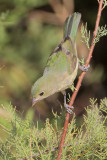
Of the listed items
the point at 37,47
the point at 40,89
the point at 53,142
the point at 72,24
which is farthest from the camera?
the point at 37,47

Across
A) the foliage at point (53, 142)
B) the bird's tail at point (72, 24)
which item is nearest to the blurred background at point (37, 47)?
the bird's tail at point (72, 24)

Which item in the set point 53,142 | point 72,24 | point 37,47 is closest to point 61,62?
point 72,24

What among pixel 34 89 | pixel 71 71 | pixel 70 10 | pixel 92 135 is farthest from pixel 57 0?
pixel 92 135

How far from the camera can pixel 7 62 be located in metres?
3.82

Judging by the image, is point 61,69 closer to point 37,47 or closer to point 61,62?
point 61,62

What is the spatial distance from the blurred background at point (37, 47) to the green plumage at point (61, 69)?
115cm

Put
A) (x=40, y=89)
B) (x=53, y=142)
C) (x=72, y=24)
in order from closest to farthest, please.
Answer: (x=53, y=142) < (x=40, y=89) < (x=72, y=24)

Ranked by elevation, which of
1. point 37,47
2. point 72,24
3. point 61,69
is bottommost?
point 37,47

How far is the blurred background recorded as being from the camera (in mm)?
3693

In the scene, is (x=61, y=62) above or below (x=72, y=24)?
below

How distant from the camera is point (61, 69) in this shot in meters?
2.28

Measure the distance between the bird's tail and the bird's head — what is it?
1.87ft

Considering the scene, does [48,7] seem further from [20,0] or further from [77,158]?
[77,158]

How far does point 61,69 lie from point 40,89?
0.34 meters
